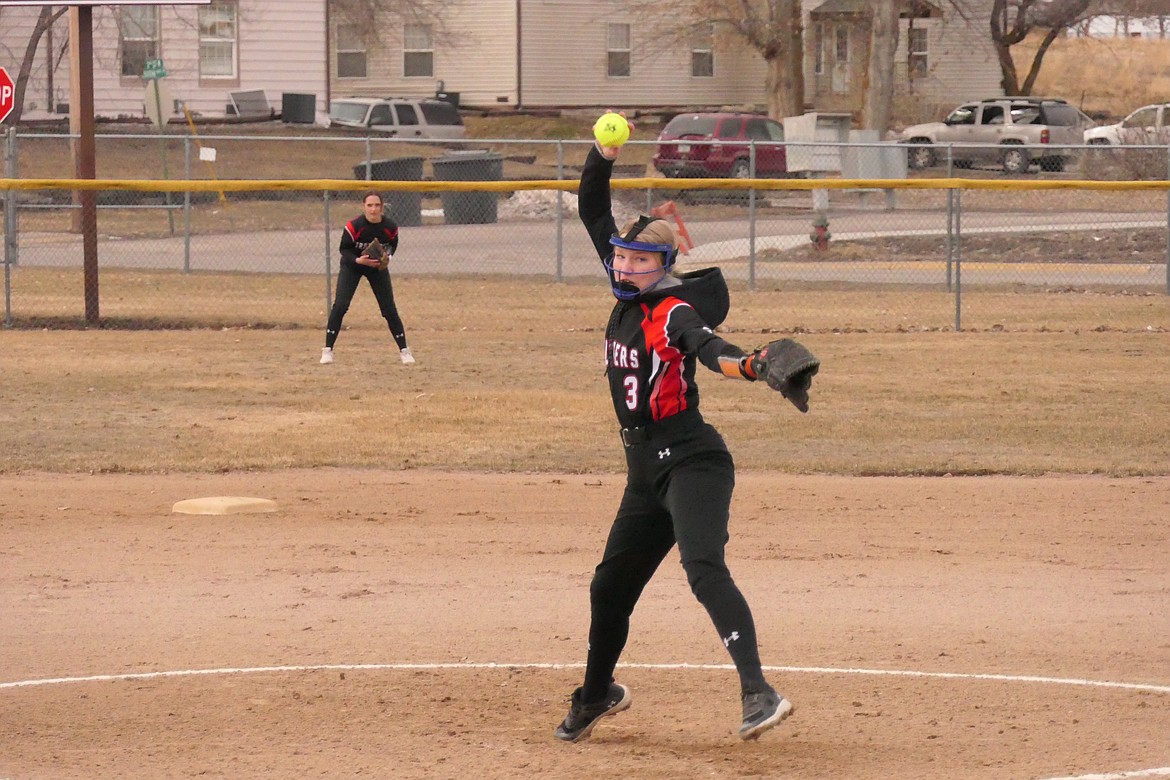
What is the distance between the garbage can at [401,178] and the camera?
92.9 feet

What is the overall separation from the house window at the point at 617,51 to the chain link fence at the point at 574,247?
52.5ft

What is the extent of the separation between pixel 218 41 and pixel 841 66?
2241cm

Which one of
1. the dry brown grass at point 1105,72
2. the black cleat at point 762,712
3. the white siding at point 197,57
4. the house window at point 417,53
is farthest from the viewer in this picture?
the dry brown grass at point 1105,72

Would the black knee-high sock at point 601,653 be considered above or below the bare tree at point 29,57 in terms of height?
below

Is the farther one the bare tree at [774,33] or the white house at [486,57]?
the bare tree at [774,33]

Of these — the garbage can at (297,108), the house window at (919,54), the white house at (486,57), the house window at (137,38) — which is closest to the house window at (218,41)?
the white house at (486,57)

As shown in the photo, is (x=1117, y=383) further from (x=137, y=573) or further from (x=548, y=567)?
(x=137, y=573)

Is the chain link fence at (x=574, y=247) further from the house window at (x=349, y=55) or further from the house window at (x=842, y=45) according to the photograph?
the house window at (x=842, y=45)

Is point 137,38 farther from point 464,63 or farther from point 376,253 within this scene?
point 376,253

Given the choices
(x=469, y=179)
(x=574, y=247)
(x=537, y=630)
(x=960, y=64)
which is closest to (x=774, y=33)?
(x=960, y=64)

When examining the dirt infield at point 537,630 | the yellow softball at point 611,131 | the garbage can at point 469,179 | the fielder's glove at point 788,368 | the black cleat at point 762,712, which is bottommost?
the dirt infield at point 537,630

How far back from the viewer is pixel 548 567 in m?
8.31

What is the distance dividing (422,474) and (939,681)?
5263mm

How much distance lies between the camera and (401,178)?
30.0 metres
